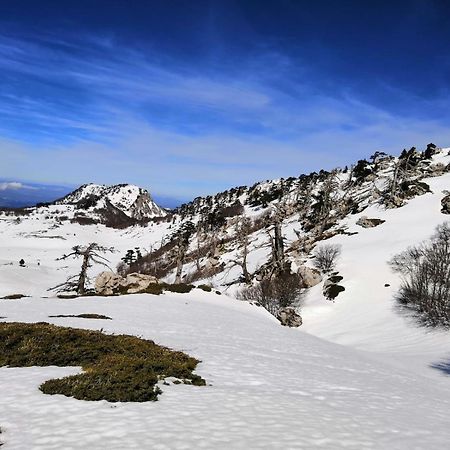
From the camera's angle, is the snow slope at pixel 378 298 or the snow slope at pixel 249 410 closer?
the snow slope at pixel 249 410

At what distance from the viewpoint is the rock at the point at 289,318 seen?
47125 mm

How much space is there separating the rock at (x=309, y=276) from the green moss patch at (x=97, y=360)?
42744 mm

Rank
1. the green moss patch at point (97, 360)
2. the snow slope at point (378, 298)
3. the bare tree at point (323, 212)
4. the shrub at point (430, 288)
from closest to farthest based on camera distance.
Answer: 1. the green moss patch at point (97, 360)
2. the snow slope at point (378, 298)
3. the shrub at point (430, 288)
4. the bare tree at point (323, 212)

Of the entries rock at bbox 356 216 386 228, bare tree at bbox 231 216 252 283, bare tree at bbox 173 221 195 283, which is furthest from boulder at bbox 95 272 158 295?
rock at bbox 356 216 386 228

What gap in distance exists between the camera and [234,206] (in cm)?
19638

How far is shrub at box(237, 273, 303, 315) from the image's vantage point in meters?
51.3

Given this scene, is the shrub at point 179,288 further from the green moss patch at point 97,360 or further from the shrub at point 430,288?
the green moss patch at point 97,360

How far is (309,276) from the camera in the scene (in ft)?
192

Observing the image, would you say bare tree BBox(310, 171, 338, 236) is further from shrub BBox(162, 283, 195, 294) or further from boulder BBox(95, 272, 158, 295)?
shrub BBox(162, 283, 195, 294)

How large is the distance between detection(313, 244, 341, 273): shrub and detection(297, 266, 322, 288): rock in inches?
77.0

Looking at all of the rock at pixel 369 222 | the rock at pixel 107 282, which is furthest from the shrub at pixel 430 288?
the rock at pixel 107 282

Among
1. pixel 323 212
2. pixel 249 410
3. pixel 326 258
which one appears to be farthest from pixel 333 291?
pixel 323 212

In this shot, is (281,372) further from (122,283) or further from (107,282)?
(107,282)

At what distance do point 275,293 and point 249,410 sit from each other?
4211cm
